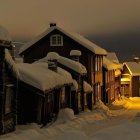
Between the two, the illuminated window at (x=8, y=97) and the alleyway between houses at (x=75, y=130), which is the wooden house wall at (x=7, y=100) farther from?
the alleyway between houses at (x=75, y=130)

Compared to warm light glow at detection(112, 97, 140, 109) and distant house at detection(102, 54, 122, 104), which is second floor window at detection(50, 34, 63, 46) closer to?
distant house at detection(102, 54, 122, 104)

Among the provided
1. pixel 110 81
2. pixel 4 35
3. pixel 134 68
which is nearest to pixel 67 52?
pixel 110 81

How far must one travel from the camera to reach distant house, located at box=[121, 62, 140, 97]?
61094mm

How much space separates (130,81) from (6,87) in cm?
4306

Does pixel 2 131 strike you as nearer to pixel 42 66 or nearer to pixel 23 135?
pixel 23 135

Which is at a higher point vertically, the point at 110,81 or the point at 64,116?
the point at 110,81

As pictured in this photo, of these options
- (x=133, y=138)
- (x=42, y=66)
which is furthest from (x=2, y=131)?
(x=42, y=66)

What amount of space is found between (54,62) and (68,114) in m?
4.27

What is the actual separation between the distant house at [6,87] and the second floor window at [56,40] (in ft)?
68.7

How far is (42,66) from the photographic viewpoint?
2998cm

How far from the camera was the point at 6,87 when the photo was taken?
20578 millimetres

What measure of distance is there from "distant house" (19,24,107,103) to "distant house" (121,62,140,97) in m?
18.1

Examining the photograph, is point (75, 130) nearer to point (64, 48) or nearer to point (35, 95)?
point (35, 95)

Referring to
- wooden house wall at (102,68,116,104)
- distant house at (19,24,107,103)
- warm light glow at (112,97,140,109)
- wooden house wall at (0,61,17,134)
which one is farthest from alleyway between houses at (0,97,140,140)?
wooden house wall at (102,68,116,104)
